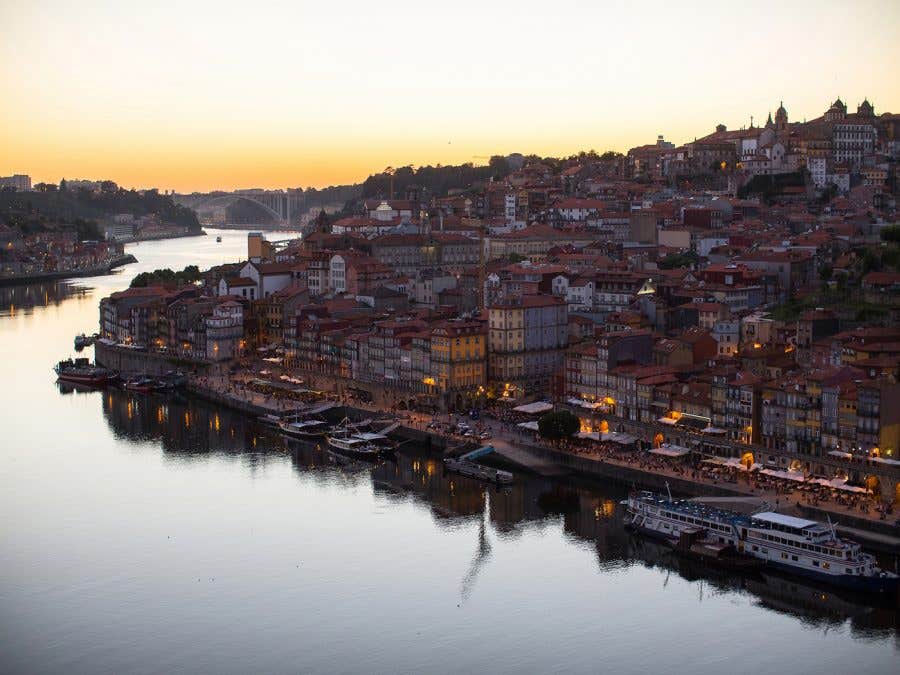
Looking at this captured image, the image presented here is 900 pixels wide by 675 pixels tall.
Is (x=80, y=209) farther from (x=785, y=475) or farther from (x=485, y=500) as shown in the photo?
(x=785, y=475)

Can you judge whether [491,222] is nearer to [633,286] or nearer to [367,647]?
[633,286]

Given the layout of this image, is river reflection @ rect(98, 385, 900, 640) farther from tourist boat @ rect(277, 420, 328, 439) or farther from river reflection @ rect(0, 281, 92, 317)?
river reflection @ rect(0, 281, 92, 317)

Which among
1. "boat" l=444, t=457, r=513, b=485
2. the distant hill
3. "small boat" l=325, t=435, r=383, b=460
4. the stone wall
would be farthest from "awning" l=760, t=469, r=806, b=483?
the distant hill

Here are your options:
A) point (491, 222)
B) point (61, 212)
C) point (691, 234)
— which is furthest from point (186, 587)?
point (61, 212)

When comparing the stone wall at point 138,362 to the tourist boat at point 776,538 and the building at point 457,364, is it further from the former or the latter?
the tourist boat at point 776,538

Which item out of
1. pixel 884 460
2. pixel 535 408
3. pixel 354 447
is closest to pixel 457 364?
pixel 535 408

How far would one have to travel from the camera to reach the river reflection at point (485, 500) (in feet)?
48.5

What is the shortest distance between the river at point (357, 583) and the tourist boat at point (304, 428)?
1.27 m

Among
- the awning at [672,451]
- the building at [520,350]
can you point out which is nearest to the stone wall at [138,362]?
the building at [520,350]

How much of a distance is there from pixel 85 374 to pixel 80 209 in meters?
83.5

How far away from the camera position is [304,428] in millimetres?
23750

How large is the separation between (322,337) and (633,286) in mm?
6623

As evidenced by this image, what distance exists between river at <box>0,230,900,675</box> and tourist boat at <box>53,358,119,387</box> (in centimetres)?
786

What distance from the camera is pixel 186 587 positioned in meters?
15.2
